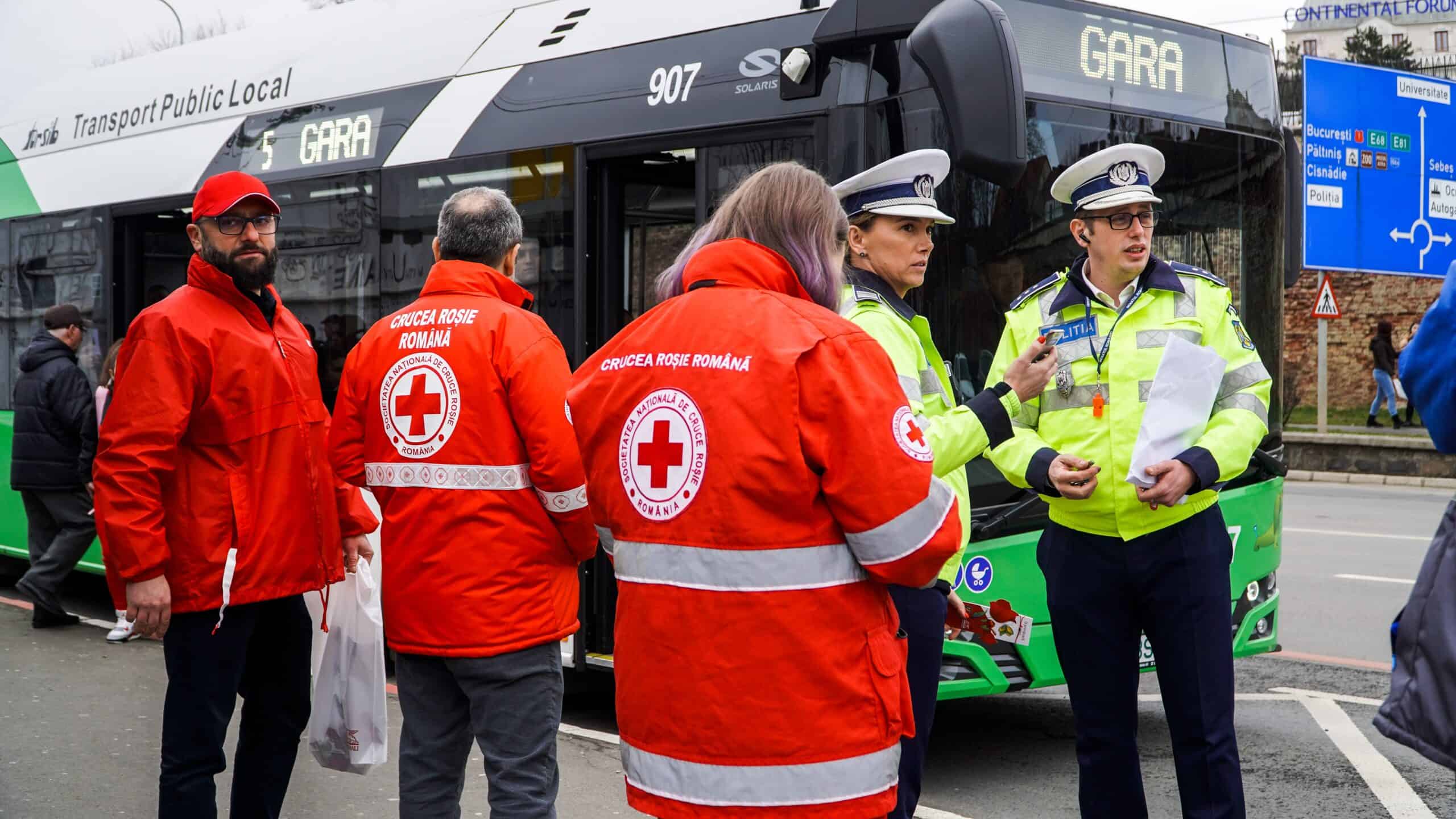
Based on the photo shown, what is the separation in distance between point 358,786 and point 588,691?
5.77 ft

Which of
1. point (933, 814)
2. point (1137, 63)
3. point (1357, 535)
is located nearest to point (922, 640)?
point (933, 814)

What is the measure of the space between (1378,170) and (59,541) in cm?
1768

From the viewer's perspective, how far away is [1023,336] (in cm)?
407

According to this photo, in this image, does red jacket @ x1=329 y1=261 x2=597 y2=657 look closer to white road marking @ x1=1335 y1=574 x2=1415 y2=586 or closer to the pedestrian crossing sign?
white road marking @ x1=1335 y1=574 x2=1415 y2=586

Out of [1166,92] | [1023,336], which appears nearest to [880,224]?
[1023,336]

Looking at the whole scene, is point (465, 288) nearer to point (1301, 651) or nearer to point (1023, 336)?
point (1023, 336)

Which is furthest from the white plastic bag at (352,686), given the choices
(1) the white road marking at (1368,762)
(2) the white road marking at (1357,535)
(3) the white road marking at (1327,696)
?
(2) the white road marking at (1357,535)

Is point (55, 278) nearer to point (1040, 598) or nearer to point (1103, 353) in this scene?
point (1040, 598)

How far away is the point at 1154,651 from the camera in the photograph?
3838 millimetres

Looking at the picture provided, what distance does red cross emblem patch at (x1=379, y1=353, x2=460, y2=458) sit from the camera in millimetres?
3404

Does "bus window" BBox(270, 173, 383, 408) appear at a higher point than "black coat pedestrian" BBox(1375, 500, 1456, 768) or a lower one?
higher

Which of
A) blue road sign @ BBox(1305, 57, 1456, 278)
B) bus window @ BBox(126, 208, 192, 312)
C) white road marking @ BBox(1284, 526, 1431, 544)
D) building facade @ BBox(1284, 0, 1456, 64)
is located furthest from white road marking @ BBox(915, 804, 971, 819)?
building facade @ BBox(1284, 0, 1456, 64)

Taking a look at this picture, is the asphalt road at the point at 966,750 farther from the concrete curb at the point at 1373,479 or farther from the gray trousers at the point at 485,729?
the concrete curb at the point at 1373,479

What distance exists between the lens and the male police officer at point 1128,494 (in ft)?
12.4
